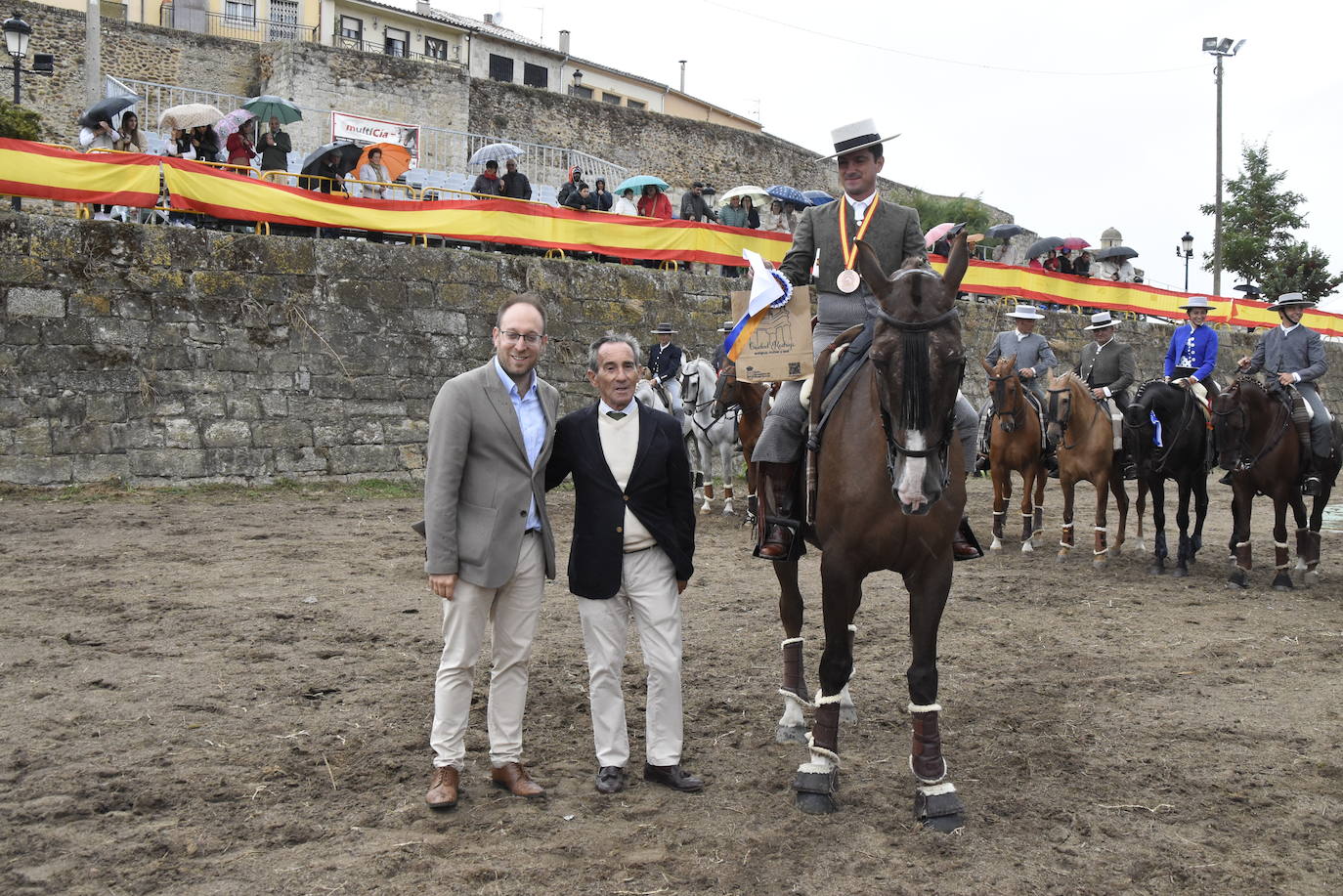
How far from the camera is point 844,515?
4281mm

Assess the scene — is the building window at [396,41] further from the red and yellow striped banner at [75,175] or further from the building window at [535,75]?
the red and yellow striped banner at [75,175]

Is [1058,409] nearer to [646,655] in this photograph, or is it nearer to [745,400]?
[745,400]

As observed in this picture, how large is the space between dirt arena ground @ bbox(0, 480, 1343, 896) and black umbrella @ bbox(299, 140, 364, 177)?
862cm

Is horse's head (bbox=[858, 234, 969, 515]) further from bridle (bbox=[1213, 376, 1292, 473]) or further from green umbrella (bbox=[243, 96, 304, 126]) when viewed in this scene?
green umbrella (bbox=[243, 96, 304, 126])

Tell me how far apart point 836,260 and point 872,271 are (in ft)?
3.91

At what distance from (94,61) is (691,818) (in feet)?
73.9

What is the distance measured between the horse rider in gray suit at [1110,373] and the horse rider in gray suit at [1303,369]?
1.33 meters

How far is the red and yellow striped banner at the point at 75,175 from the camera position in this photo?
452 inches

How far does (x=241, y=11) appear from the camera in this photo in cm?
3619

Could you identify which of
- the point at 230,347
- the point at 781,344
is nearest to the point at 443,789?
the point at 781,344

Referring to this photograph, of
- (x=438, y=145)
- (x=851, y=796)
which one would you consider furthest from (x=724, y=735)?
(x=438, y=145)

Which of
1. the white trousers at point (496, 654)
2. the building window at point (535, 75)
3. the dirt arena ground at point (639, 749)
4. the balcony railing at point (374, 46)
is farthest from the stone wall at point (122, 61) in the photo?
the white trousers at point (496, 654)

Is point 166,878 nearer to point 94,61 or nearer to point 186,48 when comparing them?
point 94,61

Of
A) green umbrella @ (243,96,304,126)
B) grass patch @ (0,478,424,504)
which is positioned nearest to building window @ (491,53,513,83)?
green umbrella @ (243,96,304,126)
